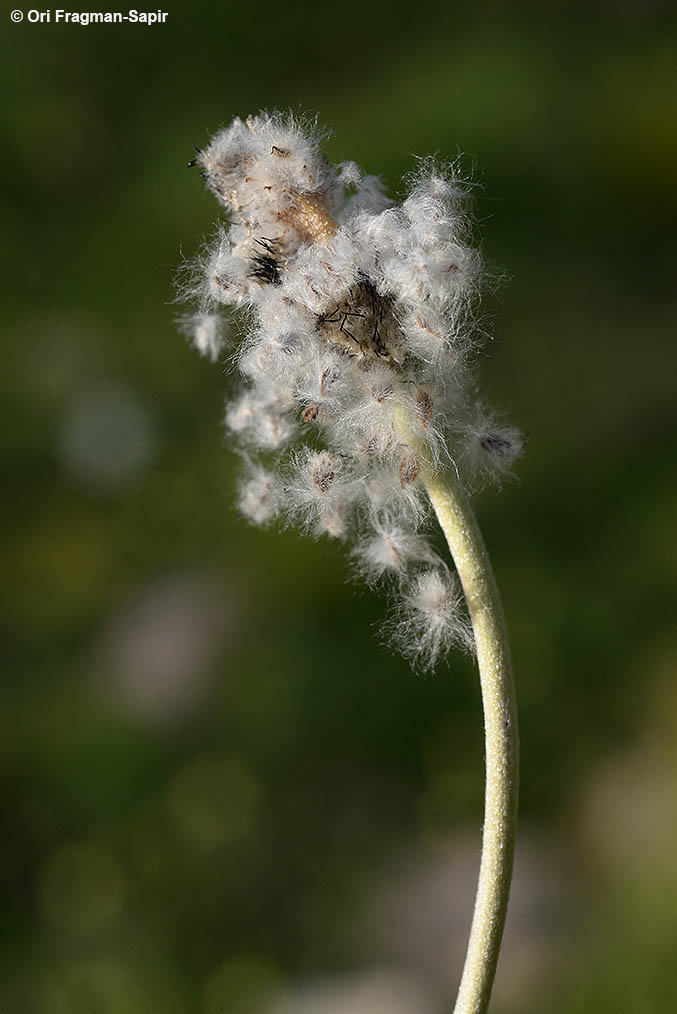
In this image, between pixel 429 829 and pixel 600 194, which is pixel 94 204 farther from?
pixel 429 829

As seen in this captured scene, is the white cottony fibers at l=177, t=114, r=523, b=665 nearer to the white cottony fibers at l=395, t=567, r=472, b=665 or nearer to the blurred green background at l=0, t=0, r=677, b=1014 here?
the white cottony fibers at l=395, t=567, r=472, b=665

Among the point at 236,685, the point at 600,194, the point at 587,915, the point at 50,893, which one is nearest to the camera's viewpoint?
the point at 587,915

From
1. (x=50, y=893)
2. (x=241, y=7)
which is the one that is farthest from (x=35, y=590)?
(x=241, y=7)

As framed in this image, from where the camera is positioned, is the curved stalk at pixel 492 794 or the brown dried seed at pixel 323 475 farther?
Answer: the brown dried seed at pixel 323 475

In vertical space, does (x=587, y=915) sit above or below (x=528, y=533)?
below

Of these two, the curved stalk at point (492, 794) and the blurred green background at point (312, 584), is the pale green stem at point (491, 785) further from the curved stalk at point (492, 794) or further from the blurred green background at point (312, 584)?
the blurred green background at point (312, 584)

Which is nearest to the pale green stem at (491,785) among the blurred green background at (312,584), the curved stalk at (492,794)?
the curved stalk at (492,794)

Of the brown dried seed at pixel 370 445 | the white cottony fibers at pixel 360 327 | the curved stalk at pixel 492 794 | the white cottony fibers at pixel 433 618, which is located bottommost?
the curved stalk at pixel 492 794

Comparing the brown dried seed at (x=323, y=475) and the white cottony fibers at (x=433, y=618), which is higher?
the brown dried seed at (x=323, y=475)
